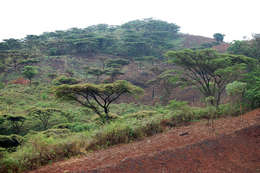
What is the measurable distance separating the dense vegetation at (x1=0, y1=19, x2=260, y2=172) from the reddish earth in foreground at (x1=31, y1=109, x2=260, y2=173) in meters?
0.83

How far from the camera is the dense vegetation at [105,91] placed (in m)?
6.41

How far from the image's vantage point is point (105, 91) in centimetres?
1095

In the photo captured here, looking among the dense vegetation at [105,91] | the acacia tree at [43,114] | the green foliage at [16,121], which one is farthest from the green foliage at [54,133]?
the acacia tree at [43,114]

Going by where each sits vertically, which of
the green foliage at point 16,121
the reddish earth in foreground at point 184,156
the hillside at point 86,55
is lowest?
the green foliage at point 16,121

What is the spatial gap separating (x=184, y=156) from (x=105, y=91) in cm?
700

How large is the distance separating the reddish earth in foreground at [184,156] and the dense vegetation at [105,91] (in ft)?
2.72

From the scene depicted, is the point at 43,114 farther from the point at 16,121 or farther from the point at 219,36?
the point at 219,36

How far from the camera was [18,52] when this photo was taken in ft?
98.3

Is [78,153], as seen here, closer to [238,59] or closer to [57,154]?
[57,154]

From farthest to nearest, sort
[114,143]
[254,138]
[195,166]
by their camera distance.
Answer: [114,143] < [254,138] < [195,166]

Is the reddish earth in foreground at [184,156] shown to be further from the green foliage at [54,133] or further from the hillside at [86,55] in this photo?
the hillside at [86,55]

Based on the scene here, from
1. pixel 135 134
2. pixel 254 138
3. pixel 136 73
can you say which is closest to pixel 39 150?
pixel 135 134

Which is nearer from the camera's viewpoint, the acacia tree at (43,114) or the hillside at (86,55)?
the acacia tree at (43,114)

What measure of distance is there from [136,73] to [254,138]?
25680 millimetres
